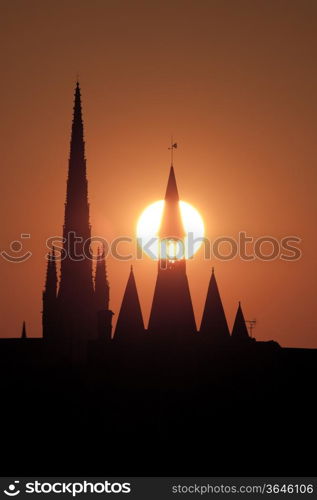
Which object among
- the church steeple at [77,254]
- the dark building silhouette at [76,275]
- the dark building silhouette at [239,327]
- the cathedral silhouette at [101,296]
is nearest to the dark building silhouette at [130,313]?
the cathedral silhouette at [101,296]

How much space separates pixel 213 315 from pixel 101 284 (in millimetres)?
52588

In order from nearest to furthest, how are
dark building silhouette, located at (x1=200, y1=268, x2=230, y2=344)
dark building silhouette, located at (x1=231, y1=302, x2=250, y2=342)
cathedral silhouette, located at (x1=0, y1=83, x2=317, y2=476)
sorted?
cathedral silhouette, located at (x1=0, y1=83, x2=317, y2=476), dark building silhouette, located at (x1=200, y1=268, x2=230, y2=344), dark building silhouette, located at (x1=231, y1=302, x2=250, y2=342)

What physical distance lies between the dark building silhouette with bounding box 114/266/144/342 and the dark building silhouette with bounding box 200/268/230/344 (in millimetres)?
4962

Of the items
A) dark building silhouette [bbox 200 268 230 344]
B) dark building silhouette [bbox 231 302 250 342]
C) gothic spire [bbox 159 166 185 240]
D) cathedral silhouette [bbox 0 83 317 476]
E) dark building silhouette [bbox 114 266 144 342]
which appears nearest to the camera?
cathedral silhouette [bbox 0 83 317 476]

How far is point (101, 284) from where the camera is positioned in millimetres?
146125

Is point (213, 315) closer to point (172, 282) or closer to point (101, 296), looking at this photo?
point (172, 282)

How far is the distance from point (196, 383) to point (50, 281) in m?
79.5

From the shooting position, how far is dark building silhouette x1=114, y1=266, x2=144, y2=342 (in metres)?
90.9

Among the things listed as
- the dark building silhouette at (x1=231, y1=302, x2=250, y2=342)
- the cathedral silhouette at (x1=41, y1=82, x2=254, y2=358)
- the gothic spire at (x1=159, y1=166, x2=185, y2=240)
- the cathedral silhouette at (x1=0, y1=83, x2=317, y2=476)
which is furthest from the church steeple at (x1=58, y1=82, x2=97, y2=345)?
the cathedral silhouette at (x1=0, y1=83, x2=317, y2=476)

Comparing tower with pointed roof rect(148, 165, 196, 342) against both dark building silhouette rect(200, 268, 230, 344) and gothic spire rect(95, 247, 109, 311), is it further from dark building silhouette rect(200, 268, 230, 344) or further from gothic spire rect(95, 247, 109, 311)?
gothic spire rect(95, 247, 109, 311)

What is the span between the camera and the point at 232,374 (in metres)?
63.1

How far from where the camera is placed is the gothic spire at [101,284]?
145m

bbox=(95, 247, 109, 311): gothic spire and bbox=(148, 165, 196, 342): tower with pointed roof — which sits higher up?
bbox=(95, 247, 109, 311): gothic spire

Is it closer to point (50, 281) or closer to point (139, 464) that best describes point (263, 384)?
point (139, 464)
